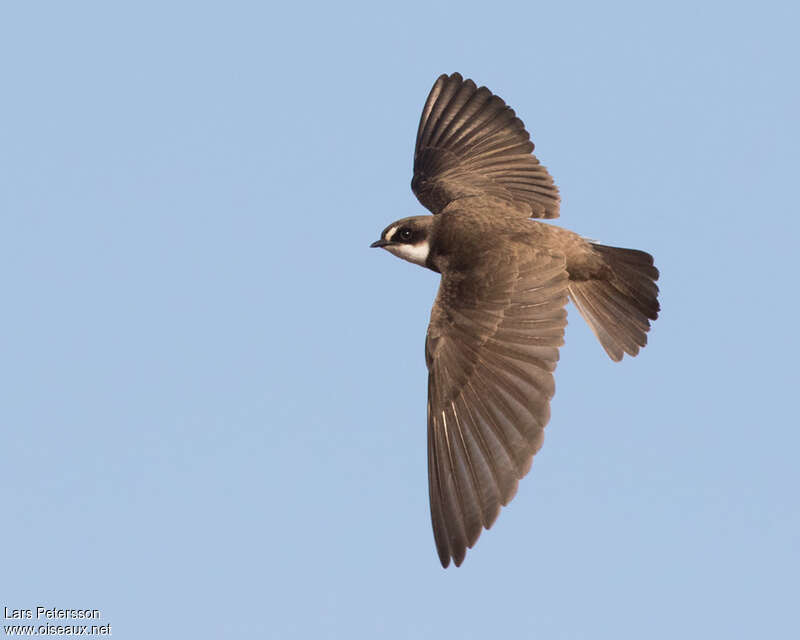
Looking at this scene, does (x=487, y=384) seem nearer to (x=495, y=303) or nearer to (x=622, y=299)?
(x=495, y=303)

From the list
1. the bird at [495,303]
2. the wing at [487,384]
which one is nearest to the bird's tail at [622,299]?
the bird at [495,303]

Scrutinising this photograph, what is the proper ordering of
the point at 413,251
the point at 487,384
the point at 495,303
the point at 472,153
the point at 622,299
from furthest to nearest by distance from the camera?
1. the point at 472,153
2. the point at 413,251
3. the point at 622,299
4. the point at 495,303
5. the point at 487,384

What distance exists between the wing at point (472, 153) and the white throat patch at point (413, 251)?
89 centimetres

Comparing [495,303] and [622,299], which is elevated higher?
[622,299]

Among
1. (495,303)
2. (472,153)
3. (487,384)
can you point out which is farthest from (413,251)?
(487,384)

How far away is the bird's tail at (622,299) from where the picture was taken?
9750 millimetres

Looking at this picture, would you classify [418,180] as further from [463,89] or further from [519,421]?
[519,421]

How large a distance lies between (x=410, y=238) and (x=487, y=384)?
2280 millimetres

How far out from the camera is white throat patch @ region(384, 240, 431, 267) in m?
10.3

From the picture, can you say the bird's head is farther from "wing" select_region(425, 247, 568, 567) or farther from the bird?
"wing" select_region(425, 247, 568, 567)

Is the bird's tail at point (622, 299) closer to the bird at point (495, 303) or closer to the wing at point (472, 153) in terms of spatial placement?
the bird at point (495, 303)

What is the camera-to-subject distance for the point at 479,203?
10.4 m

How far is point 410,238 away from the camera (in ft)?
34.1

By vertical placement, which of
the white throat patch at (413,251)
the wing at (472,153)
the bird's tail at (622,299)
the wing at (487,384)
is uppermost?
the wing at (472,153)
